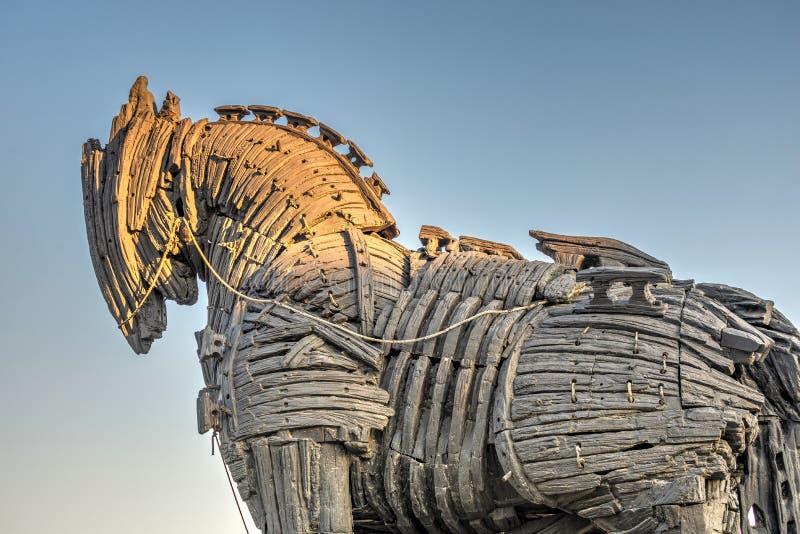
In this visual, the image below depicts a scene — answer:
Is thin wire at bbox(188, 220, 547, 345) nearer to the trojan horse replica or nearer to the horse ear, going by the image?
the trojan horse replica

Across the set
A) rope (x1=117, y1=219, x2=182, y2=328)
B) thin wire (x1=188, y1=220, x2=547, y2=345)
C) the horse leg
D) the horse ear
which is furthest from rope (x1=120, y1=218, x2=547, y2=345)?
the horse leg

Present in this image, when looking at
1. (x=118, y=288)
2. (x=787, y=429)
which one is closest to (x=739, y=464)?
(x=787, y=429)

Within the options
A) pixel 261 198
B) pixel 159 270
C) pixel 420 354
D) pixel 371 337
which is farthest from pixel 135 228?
pixel 420 354

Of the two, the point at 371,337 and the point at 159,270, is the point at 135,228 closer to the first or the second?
the point at 159,270

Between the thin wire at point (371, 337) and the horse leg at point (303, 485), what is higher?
the thin wire at point (371, 337)

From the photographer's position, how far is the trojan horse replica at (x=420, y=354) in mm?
6688

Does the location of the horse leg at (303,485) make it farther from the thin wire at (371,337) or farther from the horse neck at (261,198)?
the horse neck at (261,198)

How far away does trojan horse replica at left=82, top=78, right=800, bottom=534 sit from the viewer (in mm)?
6688

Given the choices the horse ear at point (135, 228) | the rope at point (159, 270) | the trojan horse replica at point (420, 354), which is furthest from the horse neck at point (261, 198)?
the horse ear at point (135, 228)

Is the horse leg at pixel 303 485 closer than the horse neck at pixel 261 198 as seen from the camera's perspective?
Yes

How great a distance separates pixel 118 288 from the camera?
889 centimetres

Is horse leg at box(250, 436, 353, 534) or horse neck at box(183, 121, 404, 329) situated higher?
horse neck at box(183, 121, 404, 329)

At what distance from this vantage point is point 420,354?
7.60m

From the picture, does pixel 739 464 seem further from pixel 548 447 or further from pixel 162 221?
pixel 162 221
